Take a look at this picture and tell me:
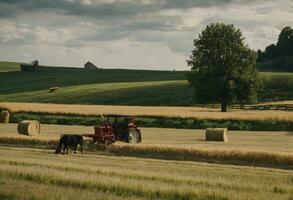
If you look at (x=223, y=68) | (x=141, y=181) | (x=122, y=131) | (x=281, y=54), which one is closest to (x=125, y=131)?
(x=122, y=131)

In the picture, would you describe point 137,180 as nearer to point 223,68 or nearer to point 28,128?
point 28,128

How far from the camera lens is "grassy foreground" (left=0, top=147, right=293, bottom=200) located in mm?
15844

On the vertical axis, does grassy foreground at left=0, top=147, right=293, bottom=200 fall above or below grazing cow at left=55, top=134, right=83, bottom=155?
below

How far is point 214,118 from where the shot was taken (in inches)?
1902

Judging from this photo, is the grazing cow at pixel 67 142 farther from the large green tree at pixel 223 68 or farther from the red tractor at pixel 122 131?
the large green tree at pixel 223 68

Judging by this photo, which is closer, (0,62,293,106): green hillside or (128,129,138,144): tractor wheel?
(128,129,138,144): tractor wheel

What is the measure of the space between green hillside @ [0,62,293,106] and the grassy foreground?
2512 inches

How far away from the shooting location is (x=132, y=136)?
108ft

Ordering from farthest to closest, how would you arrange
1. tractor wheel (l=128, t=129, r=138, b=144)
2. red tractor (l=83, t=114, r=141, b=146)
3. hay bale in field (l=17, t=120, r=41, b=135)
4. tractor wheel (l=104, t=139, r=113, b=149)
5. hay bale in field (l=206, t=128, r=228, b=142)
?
hay bale in field (l=17, t=120, r=41, b=135) < hay bale in field (l=206, t=128, r=228, b=142) < tractor wheel (l=128, t=129, r=138, b=144) < red tractor (l=83, t=114, r=141, b=146) < tractor wheel (l=104, t=139, r=113, b=149)

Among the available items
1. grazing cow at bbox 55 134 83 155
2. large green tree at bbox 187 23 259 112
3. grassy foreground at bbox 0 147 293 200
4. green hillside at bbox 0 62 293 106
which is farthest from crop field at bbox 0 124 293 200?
green hillside at bbox 0 62 293 106

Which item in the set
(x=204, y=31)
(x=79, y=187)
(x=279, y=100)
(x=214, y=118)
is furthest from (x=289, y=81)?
(x=79, y=187)

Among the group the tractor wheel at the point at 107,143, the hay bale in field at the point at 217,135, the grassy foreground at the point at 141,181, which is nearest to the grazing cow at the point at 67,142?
the tractor wheel at the point at 107,143

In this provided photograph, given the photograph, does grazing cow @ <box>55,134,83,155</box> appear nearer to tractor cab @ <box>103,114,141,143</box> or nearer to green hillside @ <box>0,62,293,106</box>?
tractor cab @ <box>103,114,141,143</box>

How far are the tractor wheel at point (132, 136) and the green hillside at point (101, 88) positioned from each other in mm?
53465
